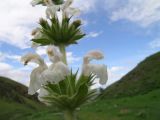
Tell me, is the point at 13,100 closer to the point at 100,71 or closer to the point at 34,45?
the point at 34,45

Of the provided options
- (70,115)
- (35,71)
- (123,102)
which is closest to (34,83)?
(35,71)

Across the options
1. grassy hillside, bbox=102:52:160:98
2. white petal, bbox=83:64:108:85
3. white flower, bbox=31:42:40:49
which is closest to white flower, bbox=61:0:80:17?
white flower, bbox=31:42:40:49

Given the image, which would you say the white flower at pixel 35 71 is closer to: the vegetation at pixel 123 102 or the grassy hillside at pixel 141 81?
the vegetation at pixel 123 102

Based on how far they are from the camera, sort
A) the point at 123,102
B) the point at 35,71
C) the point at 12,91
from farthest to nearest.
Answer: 1. the point at 12,91
2. the point at 123,102
3. the point at 35,71

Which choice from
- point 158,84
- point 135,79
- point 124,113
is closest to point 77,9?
point 124,113

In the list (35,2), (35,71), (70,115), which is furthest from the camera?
(35,2)

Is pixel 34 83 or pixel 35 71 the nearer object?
pixel 34 83

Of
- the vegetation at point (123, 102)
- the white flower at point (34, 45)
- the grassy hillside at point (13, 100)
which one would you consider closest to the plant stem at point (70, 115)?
the vegetation at point (123, 102)
